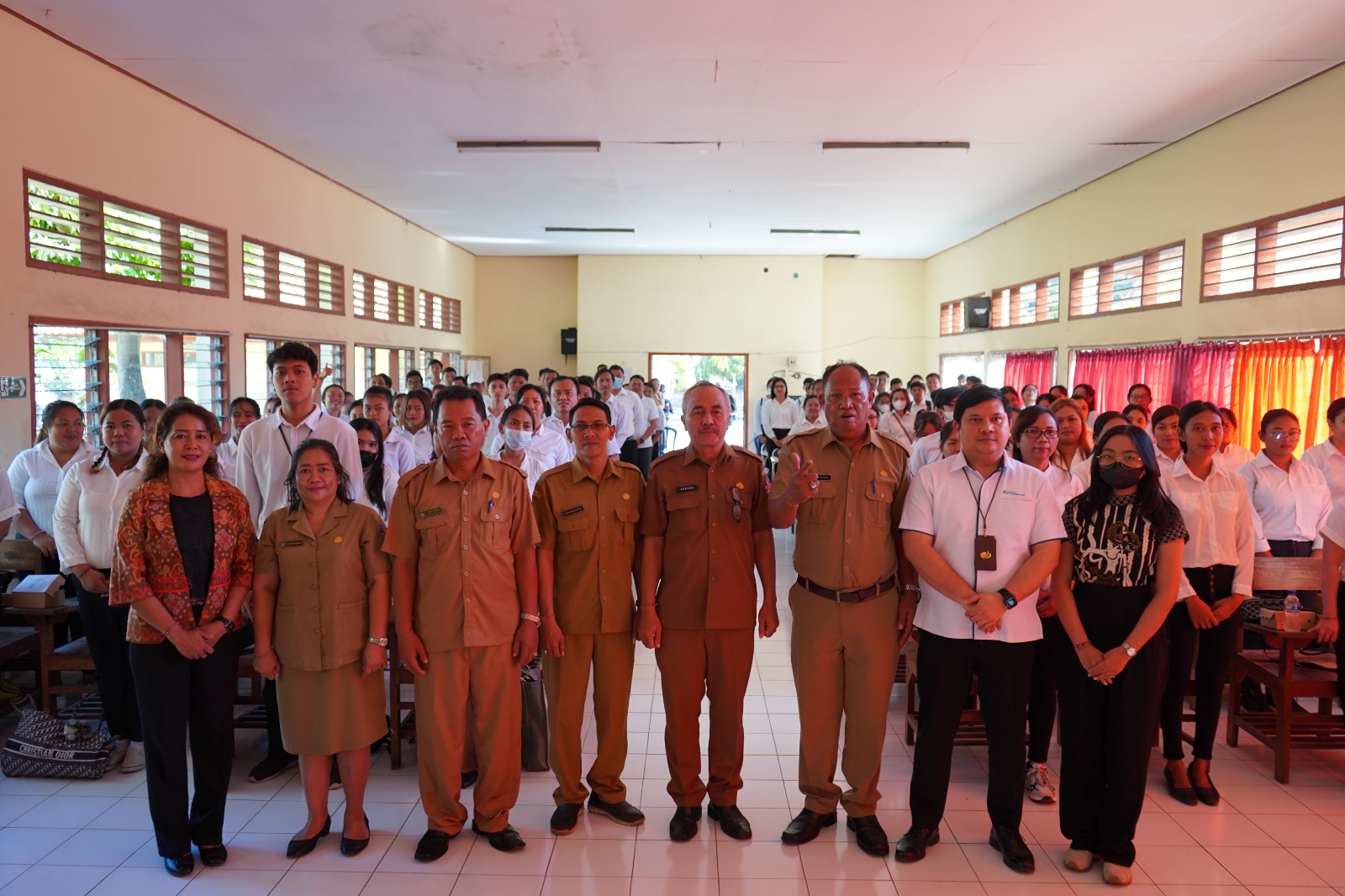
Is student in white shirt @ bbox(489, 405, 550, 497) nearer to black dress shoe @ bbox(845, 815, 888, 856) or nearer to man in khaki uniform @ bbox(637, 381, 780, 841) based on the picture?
man in khaki uniform @ bbox(637, 381, 780, 841)

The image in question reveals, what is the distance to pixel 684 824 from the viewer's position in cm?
322

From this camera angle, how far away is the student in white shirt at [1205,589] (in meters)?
3.56

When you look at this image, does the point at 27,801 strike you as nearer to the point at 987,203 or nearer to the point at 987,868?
the point at 987,868

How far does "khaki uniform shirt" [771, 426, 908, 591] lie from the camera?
3.08 meters

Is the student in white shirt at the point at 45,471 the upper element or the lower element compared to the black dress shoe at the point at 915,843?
upper

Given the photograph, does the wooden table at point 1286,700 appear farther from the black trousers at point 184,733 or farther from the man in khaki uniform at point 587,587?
the black trousers at point 184,733

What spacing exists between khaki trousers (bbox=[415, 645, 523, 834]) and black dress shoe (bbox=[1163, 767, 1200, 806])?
9.37 feet

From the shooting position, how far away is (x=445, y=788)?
312 cm

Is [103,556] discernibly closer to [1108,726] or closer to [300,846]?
[300,846]

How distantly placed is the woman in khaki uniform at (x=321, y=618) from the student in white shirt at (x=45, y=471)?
2461 millimetres

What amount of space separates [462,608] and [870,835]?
5.85ft

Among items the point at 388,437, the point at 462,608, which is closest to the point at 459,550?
the point at 462,608

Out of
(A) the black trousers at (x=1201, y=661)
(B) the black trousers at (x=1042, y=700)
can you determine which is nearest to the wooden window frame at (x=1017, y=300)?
(A) the black trousers at (x=1201, y=661)

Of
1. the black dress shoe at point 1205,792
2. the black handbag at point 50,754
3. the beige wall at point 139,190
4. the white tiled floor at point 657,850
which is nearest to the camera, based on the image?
the white tiled floor at point 657,850
